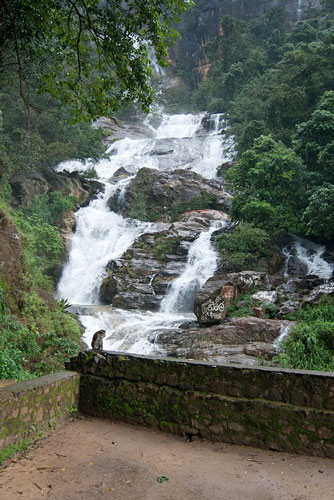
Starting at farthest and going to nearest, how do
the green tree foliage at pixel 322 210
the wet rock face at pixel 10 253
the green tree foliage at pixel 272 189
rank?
the green tree foliage at pixel 272 189, the green tree foliage at pixel 322 210, the wet rock face at pixel 10 253

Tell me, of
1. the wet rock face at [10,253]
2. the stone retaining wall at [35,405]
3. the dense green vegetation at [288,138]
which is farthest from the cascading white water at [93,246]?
the stone retaining wall at [35,405]

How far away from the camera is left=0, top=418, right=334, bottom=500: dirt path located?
9.32ft

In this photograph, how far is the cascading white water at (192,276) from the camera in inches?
611

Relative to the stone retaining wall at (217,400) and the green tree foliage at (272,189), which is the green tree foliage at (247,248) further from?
the stone retaining wall at (217,400)

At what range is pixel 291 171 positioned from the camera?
1625 cm

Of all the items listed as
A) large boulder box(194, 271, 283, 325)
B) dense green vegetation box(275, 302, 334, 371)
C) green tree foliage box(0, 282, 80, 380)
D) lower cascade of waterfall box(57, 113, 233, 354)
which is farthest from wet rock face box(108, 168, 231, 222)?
dense green vegetation box(275, 302, 334, 371)

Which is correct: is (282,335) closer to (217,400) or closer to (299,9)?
(217,400)

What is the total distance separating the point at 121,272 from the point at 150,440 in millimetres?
13994

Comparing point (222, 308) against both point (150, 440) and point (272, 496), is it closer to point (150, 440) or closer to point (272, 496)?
point (150, 440)

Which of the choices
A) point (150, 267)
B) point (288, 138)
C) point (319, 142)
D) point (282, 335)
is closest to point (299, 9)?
point (288, 138)

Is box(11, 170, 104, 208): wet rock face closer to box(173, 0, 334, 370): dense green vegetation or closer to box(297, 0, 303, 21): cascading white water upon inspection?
box(173, 0, 334, 370): dense green vegetation

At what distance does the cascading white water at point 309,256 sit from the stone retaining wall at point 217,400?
475 inches

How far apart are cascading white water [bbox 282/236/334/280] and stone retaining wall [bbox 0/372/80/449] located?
12517 mm

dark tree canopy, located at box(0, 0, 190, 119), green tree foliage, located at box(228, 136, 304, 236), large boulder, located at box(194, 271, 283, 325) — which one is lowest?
large boulder, located at box(194, 271, 283, 325)
